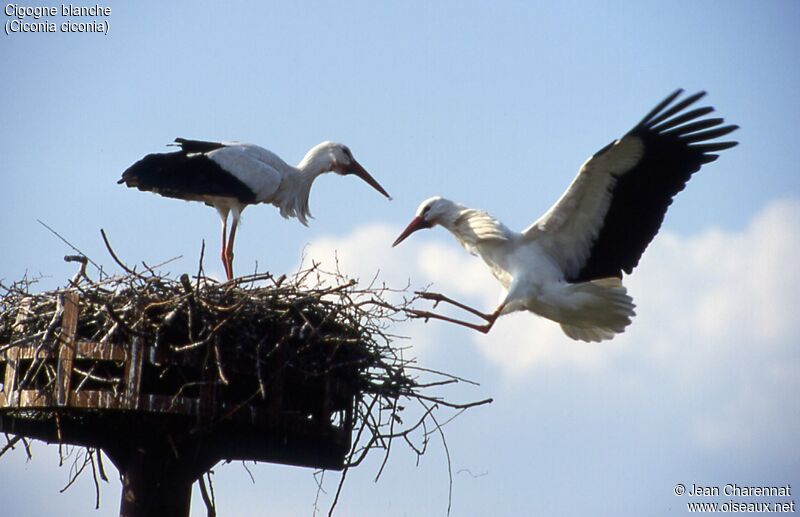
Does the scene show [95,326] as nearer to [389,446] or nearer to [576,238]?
[389,446]

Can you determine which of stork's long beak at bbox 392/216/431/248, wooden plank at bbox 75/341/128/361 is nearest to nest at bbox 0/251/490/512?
wooden plank at bbox 75/341/128/361

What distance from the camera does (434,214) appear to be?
6188mm

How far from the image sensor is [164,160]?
6.37 m

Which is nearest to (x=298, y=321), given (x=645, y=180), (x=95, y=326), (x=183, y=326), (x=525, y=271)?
(x=183, y=326)

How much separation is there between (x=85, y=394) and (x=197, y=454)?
23.5 inches

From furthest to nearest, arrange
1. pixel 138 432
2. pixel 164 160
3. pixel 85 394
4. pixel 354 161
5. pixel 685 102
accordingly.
→ pixel 354 161
pixel 164 160
pixel 685 102
pixel 138 432
pixel 85 394

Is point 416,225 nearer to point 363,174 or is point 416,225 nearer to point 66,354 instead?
point 363,174

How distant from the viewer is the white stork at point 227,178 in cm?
636

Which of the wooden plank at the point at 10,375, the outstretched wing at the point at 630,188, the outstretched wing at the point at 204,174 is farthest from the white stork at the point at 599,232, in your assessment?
the wooden plank at the point at 10,375

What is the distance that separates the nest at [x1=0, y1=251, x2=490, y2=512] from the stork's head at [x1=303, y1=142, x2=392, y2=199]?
2243 mm

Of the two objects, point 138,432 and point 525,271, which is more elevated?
point 525,271

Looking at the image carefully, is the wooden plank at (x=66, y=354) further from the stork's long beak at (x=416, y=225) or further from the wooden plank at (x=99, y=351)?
the stork's long beak at (x=416, y=225)

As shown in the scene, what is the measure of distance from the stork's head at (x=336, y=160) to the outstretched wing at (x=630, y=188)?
1.84m

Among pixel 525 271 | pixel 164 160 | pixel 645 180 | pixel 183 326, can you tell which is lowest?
pixel 183 326
